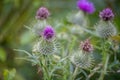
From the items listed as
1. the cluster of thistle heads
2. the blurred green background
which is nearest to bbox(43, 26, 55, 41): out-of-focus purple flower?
the cluster of thistle heads

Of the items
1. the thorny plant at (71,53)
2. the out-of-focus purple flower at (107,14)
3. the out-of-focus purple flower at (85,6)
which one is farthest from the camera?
the out-of-focus purple flower at (85,6)

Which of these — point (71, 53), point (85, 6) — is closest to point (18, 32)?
point (85, 6)

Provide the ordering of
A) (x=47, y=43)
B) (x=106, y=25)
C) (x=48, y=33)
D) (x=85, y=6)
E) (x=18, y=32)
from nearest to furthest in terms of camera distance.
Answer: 1. (x=48, y=33)
2. (x=47, y=43)
3. (x=106, y=25)
4. (x=85, y=6)
5. (x=18, y=32)

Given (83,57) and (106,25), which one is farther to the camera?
(106,25)

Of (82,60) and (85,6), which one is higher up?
Answer: (85,6)

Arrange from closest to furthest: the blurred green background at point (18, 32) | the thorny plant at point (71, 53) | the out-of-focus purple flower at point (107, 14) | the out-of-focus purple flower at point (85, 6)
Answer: the thorny plant at point (71, 53) < the out-of-focus purple flower at point (107, 14) < the out-of-focus purple flower at point (85, 6) < the blurred green background at point (18, 32)

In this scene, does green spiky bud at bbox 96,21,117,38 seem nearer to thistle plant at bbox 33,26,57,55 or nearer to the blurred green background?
thistle plant at bbox 33,26,57,55

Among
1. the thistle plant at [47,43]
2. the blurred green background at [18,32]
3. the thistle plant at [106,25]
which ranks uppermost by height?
the thistle plant at [106,25]

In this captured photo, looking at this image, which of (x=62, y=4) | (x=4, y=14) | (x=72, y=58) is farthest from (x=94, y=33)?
(x=62, y=4)

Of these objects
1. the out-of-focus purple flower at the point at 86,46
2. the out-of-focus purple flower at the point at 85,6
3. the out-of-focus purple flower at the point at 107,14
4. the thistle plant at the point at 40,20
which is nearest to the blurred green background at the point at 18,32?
the out-of-focus purple flower at the point at 85,6

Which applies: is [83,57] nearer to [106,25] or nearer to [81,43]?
[81,43]

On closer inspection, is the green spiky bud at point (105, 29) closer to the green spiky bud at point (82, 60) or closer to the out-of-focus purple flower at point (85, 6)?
the green spiky bud at point (82, 60)

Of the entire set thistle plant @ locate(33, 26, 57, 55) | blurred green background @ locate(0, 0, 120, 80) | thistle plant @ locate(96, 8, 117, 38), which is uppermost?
thistle plant @ locate(96, 8, 117, 38)
